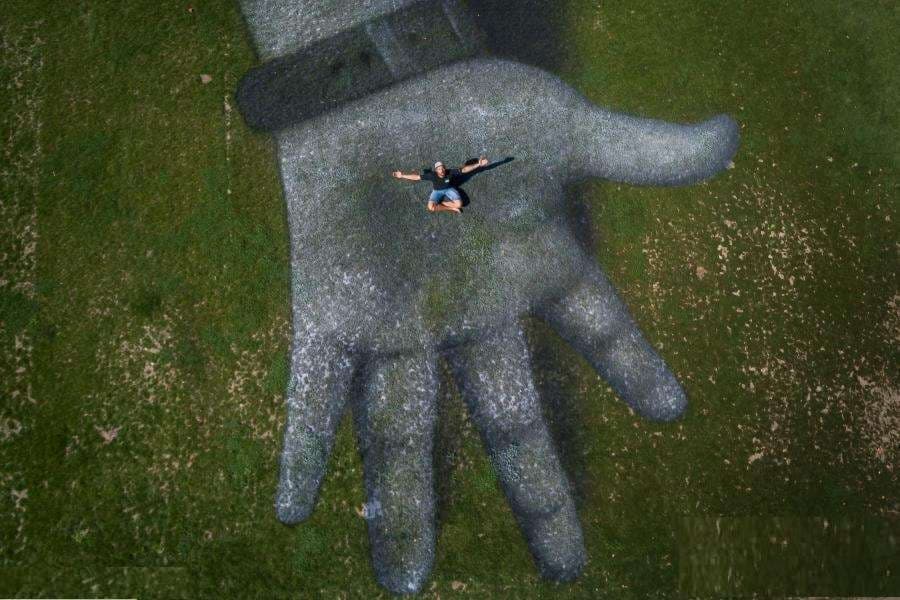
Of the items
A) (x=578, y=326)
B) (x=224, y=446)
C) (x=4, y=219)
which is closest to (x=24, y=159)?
(x=4, y=219)

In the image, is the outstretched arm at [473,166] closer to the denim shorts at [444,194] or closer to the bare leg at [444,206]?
the denim shorts at [444,194]

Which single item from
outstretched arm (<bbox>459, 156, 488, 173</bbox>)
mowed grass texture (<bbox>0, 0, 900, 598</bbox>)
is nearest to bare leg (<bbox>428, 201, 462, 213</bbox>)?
outstretched arm (<bbox>459, 156, 488, 173</bbox>)

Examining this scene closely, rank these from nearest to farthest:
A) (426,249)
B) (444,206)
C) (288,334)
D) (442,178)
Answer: (442,178), (288,334), (444,206), (426,249)

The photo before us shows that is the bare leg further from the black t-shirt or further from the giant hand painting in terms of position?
the giant hand painting

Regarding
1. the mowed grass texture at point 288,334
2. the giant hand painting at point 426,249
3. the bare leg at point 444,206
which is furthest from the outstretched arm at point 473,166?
the mowed grass texture at point 288,334

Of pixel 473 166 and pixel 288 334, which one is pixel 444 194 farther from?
pixel 288 334

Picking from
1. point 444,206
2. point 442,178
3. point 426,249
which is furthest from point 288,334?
point 442,178

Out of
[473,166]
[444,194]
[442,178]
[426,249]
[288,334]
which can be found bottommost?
[288,334]
